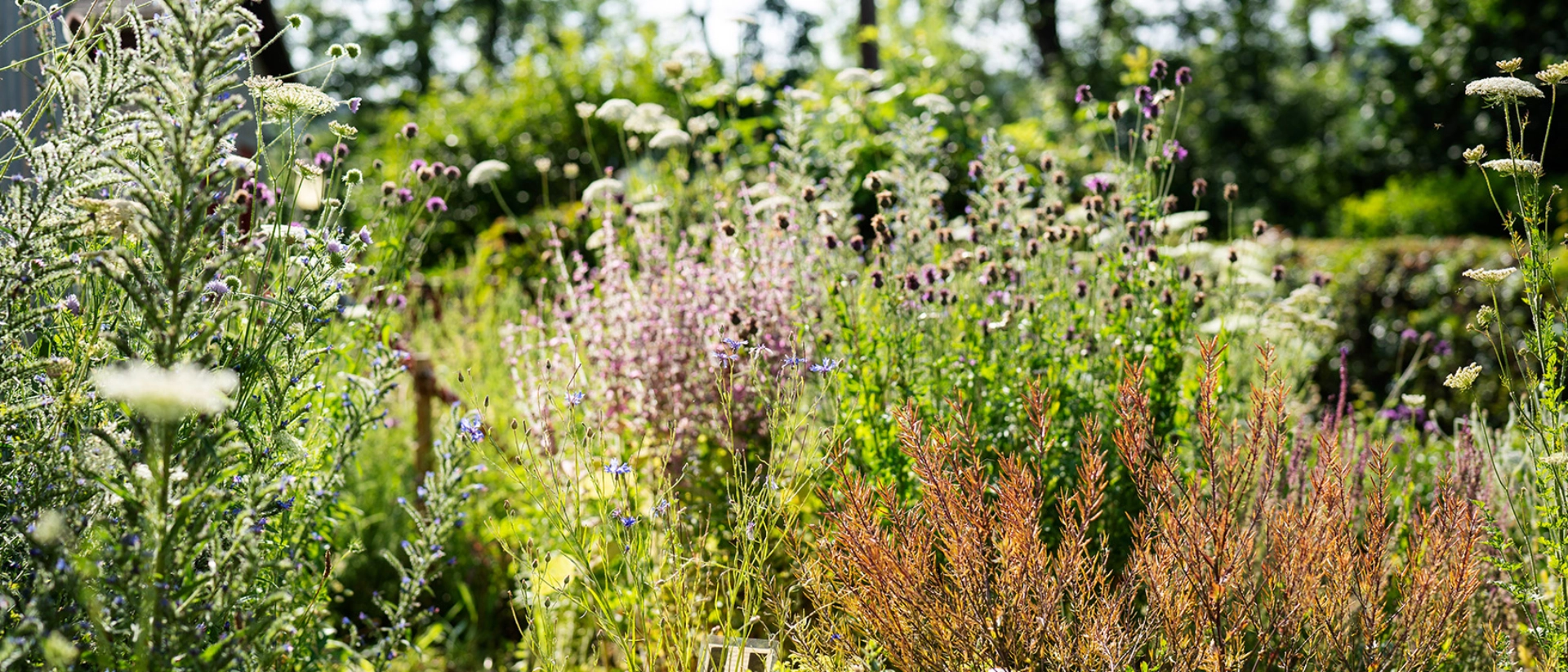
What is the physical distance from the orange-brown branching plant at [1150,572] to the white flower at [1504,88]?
73 cm

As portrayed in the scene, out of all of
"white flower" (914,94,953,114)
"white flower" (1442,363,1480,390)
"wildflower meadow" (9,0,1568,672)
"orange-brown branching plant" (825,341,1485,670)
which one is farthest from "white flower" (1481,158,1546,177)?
"white flower" (914,94,953,114)

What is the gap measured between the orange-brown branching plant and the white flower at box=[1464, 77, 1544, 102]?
2.41ft

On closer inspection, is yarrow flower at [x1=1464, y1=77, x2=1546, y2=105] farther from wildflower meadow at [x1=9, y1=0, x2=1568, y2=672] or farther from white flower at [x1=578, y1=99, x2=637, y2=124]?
white flower at [x1=578, y1=99, x2=637, y2=124]

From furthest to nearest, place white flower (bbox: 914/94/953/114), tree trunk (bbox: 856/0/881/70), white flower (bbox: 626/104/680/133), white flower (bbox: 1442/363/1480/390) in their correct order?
tree trunk (bbox: 856/0/881/70) → white flower (bbox: 914/94/953/114) → white flower (bbox: 626/104/680/133) → white flower (bbox: 1442/363/1480/390)

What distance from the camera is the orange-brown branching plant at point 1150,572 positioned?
200 cm

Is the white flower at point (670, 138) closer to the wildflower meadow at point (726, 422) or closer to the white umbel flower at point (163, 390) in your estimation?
the wildflower meadow at point (726, 422)

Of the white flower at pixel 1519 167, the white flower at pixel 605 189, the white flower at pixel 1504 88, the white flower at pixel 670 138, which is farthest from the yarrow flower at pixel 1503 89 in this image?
the white flower at pixel 605 189

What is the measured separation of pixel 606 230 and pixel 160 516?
230cm

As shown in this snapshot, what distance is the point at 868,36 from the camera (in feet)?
24.0

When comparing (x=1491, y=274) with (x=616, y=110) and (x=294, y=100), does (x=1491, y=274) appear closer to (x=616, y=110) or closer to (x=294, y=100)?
(x=294, y=100)

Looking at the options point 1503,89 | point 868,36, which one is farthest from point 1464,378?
point 868,36

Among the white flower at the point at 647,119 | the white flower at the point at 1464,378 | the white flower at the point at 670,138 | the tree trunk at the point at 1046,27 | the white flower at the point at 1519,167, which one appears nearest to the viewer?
the white flower at the point at 1519,167

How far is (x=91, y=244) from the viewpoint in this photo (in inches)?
80.0

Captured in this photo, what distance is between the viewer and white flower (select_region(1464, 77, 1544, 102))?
7.14 ft
